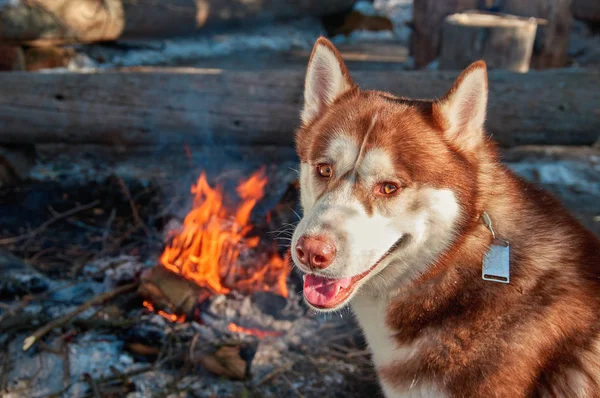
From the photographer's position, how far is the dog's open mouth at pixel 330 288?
7.49 ft

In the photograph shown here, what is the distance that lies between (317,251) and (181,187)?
362 centimetres

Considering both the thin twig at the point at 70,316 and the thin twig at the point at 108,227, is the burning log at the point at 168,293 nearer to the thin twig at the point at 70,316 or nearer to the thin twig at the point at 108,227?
the thin twig at the point at 70,316

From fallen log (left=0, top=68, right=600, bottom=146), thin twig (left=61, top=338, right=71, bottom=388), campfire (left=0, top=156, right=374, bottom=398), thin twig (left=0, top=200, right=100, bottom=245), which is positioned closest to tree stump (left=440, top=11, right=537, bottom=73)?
fallen log (left=0, top=68, right=600, bottom=146)

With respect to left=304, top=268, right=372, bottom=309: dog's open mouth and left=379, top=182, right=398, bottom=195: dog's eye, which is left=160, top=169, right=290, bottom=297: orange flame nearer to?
left=304, top=268, right=372, bottom=309: dog's open mouth

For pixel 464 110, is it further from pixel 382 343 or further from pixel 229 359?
pixel 229 359

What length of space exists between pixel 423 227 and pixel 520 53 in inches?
217

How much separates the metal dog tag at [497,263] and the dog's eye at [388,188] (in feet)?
1.57

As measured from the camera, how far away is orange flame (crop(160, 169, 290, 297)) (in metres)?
4.05

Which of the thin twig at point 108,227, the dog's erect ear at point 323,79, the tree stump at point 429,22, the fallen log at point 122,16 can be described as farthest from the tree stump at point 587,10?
the dog's erect ear at point 323,79

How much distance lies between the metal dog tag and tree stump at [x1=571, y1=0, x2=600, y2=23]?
458 inches

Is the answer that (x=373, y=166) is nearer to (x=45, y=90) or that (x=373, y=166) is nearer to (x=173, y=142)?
(x=173, y=142)

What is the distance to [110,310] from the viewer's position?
3.76 metres

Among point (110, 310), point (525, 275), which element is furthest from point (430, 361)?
point (110, 310)

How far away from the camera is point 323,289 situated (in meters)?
2.31
